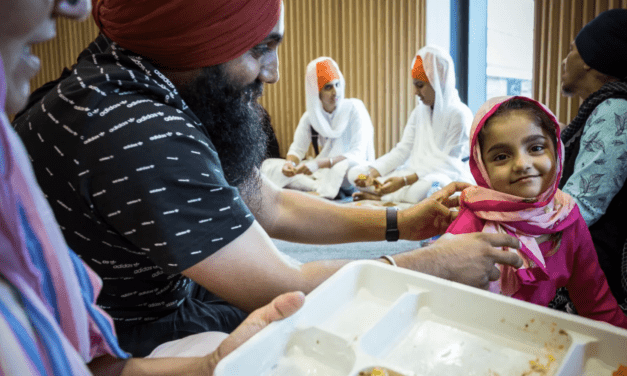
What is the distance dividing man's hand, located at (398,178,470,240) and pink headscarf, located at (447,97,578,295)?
154 mm

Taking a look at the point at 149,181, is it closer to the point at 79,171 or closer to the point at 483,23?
the point at 79,171

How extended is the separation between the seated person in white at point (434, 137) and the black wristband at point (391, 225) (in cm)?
243

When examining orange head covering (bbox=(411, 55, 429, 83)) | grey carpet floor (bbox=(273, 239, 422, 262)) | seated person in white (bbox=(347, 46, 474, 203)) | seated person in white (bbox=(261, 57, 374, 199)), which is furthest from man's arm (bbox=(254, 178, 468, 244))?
seated person in white (bbox=(261, 57, 374, 199))

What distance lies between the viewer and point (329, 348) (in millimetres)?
859

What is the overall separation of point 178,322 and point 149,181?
0.52 metres

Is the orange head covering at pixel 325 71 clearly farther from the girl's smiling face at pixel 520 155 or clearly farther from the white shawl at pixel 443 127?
the girl's smiling face at pixel 520 155

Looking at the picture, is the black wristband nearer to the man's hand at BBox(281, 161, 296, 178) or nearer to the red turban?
the red turban

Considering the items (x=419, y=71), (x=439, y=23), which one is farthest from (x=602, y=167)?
(x=439, y=23)

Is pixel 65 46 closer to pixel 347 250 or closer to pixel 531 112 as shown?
pixel 347 250

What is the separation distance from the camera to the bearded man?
1.00m

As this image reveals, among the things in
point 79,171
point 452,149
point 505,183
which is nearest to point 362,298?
point 79,171

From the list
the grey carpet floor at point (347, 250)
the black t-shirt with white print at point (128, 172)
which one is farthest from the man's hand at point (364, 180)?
the black t-shirt with white print at point (128, 172)

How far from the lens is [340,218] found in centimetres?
184

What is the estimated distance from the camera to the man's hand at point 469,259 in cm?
120
